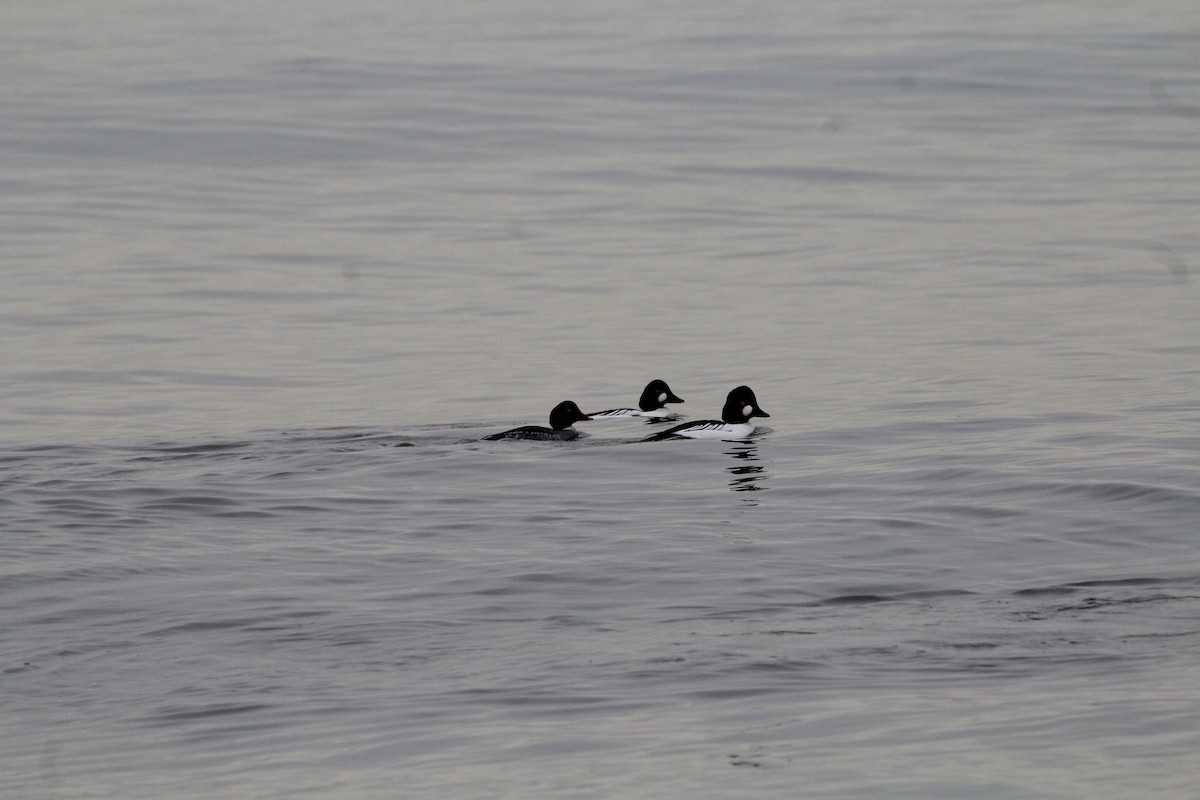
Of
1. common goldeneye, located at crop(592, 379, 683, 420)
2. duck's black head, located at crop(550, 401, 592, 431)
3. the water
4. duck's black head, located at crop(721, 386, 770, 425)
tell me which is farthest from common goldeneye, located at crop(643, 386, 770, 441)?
duck's black head, located at crop(550, 401, 592, 431)

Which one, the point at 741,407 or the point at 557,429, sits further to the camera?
the point at 741,407

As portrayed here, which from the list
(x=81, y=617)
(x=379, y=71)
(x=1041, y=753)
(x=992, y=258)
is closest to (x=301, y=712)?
(x=81, y=617)

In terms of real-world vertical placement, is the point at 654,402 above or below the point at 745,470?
above

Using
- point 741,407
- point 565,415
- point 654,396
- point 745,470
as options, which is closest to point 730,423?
point 741,407

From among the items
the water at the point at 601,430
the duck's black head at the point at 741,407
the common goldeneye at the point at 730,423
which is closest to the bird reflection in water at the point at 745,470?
the water at the point at 601,430

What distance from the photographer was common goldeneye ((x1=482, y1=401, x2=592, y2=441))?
15664 mm

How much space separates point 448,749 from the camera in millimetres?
7840

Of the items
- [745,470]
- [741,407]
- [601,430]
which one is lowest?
[745,470]

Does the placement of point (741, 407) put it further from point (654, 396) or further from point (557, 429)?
point (557, 429)

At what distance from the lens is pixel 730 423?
16.6 metres

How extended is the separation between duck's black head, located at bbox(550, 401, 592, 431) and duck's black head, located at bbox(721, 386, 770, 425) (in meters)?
1.30

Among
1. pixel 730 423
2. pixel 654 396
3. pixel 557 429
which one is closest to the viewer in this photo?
pixel 557 429

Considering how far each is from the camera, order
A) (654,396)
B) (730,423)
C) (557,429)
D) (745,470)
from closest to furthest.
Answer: (745,470) < (557,429) < (730,423) < (654,396)

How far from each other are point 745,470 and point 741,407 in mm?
1858
